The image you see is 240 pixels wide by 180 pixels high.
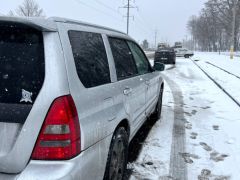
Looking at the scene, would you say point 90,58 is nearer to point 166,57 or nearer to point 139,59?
point 139,59

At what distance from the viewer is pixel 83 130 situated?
267cm

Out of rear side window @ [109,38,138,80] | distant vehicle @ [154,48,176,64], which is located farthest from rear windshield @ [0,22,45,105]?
distant vehicle @ [154,48,176,64]

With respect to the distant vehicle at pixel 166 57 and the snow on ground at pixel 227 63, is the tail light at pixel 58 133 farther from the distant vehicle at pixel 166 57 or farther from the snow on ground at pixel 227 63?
the distant vehicle at pixel 166 57

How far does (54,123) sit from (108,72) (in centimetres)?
115

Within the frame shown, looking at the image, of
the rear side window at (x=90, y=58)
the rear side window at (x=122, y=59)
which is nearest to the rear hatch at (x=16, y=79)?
the rear side window at (x=90, y=58)

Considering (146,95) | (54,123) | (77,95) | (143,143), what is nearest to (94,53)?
(77,95)

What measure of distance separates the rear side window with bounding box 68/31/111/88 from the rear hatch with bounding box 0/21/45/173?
0.38 m

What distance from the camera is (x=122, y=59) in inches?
165

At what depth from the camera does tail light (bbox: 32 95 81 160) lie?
2455 mm

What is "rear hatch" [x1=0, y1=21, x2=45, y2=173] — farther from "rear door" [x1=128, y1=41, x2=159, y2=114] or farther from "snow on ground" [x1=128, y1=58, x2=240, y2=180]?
"rear door" [x1=128, y1=41, x2=159, y2=114]

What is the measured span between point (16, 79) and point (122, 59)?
191 cm

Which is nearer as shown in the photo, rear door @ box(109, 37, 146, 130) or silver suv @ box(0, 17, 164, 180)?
silver suv @ box(0, 17, 164, 180)

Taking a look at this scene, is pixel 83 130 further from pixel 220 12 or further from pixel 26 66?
pixel 220 12

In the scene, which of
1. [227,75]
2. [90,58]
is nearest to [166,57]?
[227,75]
